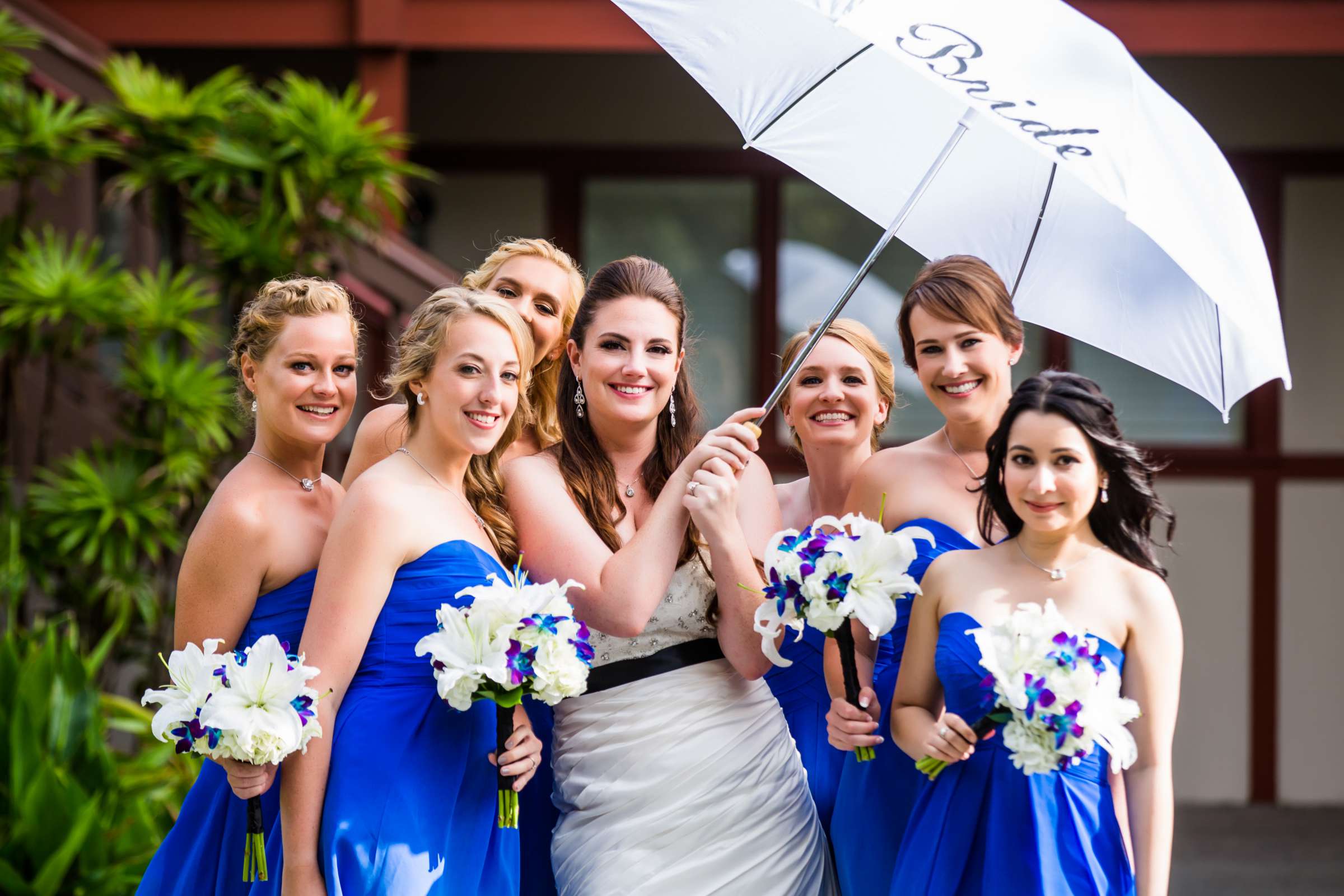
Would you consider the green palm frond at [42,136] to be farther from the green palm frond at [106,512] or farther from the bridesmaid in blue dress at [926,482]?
the bridesmaid in blue dress at [926,482]

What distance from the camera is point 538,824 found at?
3283 millimetres

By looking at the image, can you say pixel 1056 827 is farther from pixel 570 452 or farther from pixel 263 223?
pixel 263 223

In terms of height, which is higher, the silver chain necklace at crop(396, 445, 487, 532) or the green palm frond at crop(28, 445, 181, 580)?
the silver chain necklace at crop(396, 445, 487, 532)

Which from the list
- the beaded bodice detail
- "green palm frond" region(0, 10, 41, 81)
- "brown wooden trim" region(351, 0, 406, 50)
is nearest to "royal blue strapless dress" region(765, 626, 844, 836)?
the beaded bodice detail

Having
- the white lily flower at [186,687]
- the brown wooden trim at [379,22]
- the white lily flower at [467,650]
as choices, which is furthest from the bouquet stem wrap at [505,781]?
the brown wooden trim at [379,22]

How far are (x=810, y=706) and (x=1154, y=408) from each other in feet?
20.9

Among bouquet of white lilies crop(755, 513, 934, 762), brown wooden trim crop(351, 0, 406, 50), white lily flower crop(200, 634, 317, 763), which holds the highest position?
brown wooden trim crop(351, 0, 406, 50)

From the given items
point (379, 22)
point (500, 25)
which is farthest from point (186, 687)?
point (500, 25)

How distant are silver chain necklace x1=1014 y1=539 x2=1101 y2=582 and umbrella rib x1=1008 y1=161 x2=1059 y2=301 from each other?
80 cm

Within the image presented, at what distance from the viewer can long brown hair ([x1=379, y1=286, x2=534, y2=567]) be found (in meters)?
3.06

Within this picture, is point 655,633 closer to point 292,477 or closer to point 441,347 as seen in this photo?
point 441,347

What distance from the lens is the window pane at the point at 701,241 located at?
9195mm

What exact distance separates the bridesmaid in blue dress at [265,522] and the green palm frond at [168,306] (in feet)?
11.0

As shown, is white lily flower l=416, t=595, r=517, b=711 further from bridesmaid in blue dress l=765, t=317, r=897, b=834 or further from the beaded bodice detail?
bridesmaid in blue dress l=765, t=317, r=897, b=834
